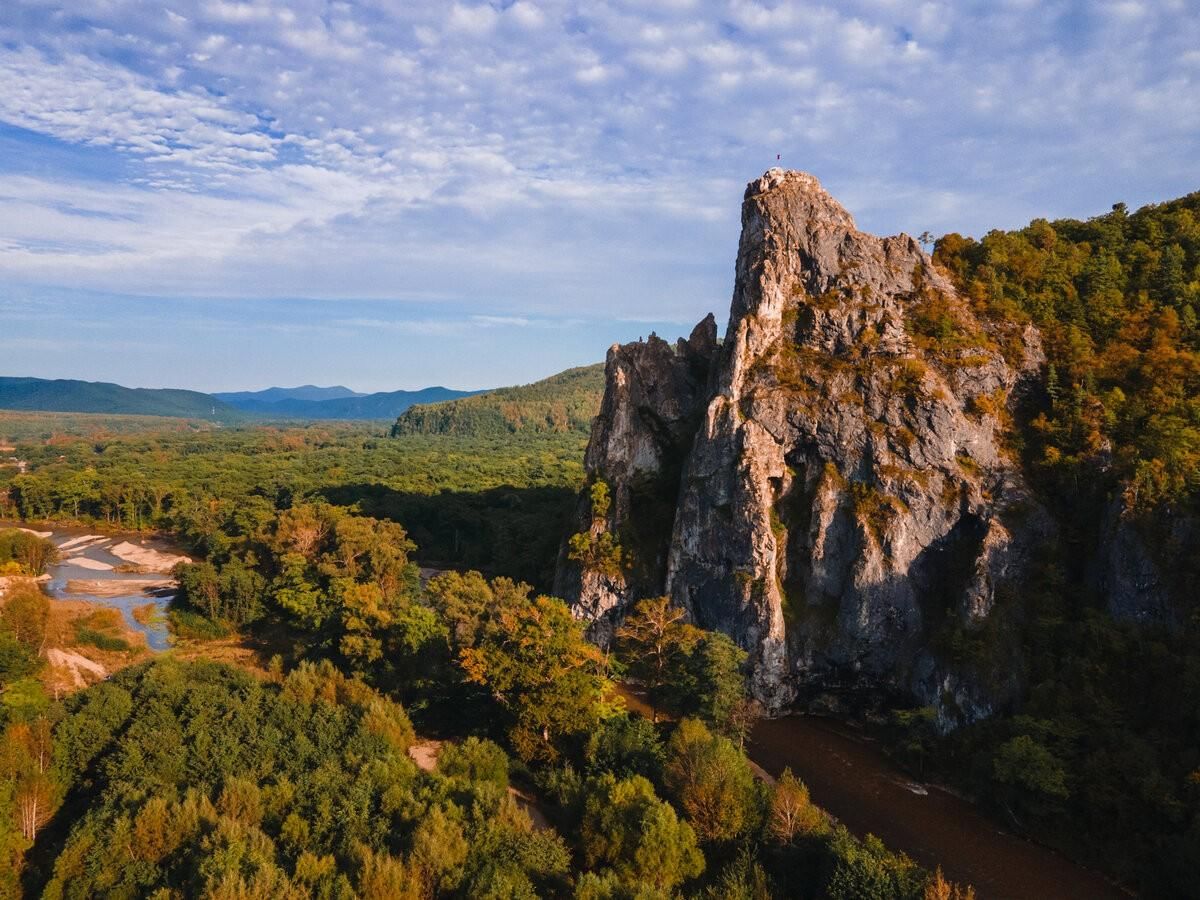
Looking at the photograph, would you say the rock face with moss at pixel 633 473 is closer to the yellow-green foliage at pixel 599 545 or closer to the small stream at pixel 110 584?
the yellow-green foliage at pixel 599 545

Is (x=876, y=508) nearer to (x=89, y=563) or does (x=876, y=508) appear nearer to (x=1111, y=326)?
(x=1111, y=326)

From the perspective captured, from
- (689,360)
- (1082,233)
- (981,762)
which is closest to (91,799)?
(981,762)

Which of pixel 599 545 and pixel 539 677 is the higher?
pixel 599 545

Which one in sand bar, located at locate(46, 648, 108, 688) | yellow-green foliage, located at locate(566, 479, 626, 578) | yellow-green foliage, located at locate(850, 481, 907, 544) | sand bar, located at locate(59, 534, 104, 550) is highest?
yellow-green foliage, located at locate(850, 481, 907, 544)

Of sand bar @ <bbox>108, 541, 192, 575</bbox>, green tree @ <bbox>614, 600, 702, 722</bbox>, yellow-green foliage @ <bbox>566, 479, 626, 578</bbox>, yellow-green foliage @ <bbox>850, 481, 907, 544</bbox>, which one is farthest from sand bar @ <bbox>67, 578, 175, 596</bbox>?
yellow-green foliage @ <bbox>850, 481, 907, 544</bbox>

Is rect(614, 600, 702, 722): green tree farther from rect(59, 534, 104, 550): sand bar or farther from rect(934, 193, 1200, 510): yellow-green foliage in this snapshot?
rect(59, 534, 104, 550): sand bar

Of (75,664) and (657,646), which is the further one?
(75,664)

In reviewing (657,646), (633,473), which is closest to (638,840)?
(657,646)

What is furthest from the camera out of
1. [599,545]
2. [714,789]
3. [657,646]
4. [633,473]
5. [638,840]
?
[633,473]
